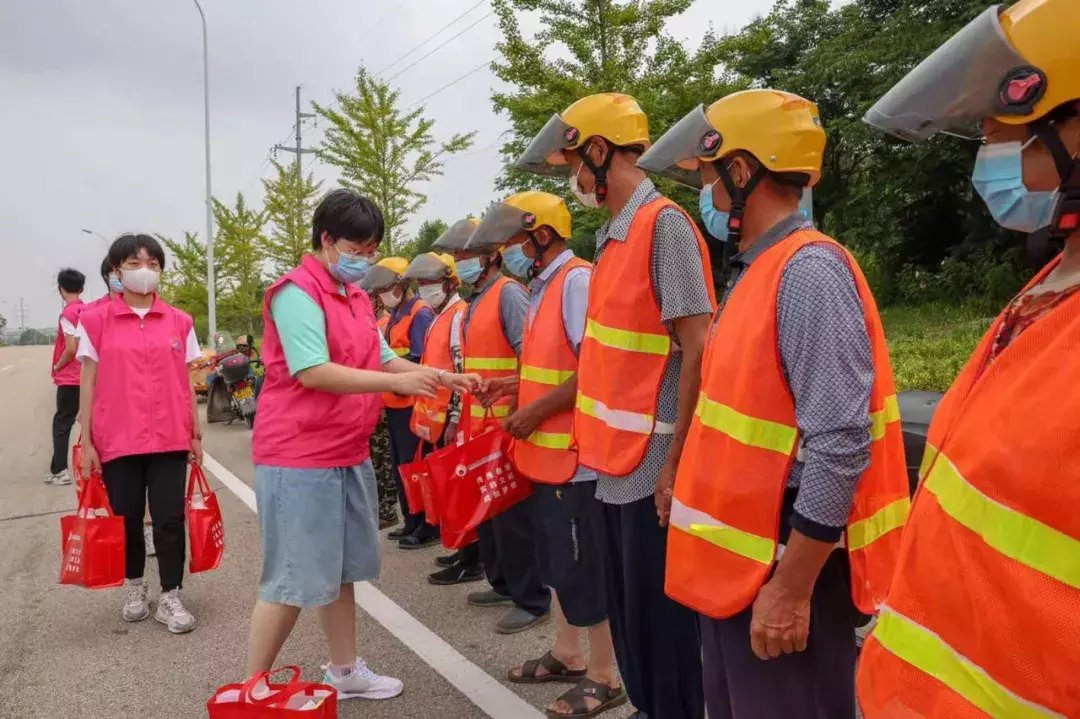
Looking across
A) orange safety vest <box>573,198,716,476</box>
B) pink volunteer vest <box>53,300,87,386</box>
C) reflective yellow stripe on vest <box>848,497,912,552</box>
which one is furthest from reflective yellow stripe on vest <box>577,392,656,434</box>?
pink volunteer vest <box>53,300,87,386</box>

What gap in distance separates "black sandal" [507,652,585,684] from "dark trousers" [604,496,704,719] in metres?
0.89

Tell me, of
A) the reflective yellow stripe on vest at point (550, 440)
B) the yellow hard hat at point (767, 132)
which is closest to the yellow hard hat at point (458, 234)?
the reflective yellow stripe on vest at point (550, 440)

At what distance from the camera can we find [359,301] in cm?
345

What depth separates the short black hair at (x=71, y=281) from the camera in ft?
28.0

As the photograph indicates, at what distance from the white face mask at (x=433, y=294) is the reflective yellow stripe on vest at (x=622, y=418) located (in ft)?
11.3

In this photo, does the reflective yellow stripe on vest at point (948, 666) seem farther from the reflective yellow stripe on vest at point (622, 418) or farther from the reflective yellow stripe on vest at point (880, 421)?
the reflective yellow stripe on vest at point (622, 418)

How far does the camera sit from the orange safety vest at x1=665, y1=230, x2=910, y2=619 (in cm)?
186

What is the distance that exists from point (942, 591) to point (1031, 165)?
69 cm

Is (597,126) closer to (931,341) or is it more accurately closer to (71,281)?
(71,281)

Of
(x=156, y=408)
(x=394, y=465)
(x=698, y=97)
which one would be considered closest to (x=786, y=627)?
(x=156, y=408)

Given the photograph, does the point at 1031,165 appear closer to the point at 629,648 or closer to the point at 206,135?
the point at 629,648

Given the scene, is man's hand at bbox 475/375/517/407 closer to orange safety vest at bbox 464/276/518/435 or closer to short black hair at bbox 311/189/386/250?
orange safety vest at bbox 464/276/518/435

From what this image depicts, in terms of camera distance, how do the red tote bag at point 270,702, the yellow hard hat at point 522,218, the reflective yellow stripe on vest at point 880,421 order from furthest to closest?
1. the yellow hard hat at point 522,218
2. the red tote bag at point 270,702
3. the reflective yellow stripe on vest at point 880,421

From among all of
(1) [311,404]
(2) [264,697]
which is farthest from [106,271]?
(2) [264,697]
